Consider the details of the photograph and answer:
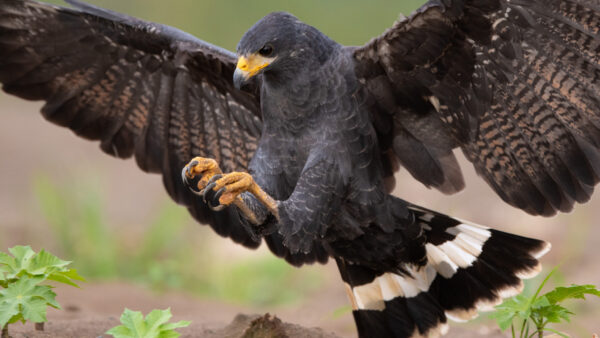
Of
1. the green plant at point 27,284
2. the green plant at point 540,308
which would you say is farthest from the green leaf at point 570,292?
the green plant at point 27,284

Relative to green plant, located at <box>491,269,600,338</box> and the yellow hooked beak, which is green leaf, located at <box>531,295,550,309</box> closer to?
green plant, located at <box>491,269,600,338</box>

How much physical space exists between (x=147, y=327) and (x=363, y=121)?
1.61 metres

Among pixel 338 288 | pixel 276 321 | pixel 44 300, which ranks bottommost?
pixel 338 288

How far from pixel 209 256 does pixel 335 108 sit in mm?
3698

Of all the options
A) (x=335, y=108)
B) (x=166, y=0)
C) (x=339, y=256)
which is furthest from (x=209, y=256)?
(x=166, y=0)

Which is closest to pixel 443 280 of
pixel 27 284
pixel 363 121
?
pixel 363 121

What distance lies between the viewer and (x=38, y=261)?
3508 millimetres

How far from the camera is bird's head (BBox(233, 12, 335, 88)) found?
4.09 m

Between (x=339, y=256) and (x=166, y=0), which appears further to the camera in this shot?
(x=166, y=0)

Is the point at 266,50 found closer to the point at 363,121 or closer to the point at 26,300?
the point at 363,121

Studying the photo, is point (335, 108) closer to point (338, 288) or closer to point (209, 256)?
point (338, 288)

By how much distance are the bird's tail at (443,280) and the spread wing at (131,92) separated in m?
0.81

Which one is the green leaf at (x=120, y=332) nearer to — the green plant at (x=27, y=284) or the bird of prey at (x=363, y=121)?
the green plant at (x=27, y=284)

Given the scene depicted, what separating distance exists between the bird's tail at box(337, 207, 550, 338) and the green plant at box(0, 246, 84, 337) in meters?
1.93
